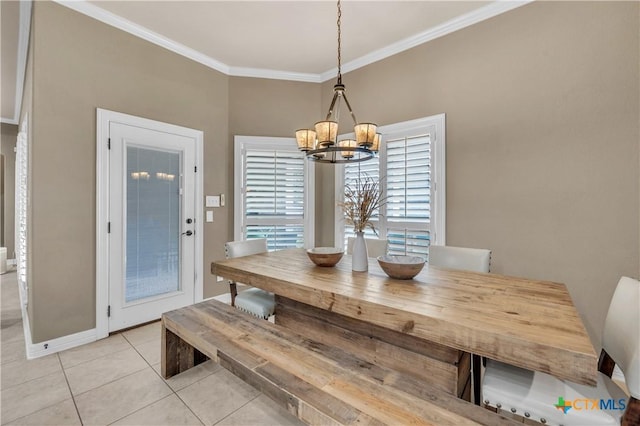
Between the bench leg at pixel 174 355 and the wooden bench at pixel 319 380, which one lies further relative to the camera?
the bench leg at pixel 174 355

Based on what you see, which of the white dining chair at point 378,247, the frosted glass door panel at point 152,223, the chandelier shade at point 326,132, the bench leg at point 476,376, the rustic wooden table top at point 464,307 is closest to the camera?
the rustic wooden table top at point 464,307

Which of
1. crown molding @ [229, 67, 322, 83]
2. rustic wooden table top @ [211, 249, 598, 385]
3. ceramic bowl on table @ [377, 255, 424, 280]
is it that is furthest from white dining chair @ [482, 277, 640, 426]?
crown molding @ [229, 67, 322, 83]

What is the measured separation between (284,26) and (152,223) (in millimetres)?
2615

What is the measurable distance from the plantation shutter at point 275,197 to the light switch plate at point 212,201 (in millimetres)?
377

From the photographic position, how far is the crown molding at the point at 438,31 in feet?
8.73

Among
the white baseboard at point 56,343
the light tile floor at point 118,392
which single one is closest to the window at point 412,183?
the light tile floor at point 118,392

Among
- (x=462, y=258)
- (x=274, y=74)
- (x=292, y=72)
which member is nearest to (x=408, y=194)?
(x=462, y=258)

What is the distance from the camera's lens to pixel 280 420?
1722mm

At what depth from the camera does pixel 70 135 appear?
260 cm

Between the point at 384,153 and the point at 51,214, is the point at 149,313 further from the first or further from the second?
the point at 384,153

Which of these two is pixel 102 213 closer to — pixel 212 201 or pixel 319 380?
pixel 212 201

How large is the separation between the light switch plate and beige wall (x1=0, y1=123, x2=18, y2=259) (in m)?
5.12

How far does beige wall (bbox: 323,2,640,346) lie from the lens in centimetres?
218

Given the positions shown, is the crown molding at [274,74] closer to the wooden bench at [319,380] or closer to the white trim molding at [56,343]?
the wooden bench at [319,380]
